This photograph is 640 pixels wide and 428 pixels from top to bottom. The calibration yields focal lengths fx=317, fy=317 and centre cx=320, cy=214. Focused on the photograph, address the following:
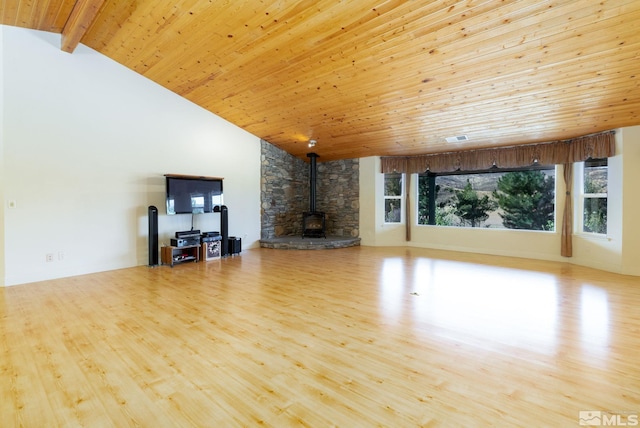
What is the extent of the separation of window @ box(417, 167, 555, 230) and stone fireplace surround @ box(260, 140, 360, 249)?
1800 millimetres

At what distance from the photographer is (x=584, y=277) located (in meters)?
4.79

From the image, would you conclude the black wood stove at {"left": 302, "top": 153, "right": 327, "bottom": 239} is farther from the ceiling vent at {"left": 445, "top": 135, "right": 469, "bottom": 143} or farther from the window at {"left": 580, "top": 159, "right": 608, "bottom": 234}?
the window at {"left": 580, "top": 159, "right": 608, "bottom": 234}

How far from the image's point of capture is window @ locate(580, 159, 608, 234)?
5477 mm

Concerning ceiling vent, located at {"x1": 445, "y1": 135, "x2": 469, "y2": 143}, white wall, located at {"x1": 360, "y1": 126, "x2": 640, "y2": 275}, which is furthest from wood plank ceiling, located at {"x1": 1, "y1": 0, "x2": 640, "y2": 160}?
white wall, located at {"x1": 360, "y1": 126, "x2": 640, "y2": 275}

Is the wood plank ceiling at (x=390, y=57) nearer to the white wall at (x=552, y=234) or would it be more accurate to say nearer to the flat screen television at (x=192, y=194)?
the white wall at (x=552, y=234)

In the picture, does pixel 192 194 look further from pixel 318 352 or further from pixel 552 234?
pixel 552 234

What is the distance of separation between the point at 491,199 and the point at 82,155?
25.9 feet

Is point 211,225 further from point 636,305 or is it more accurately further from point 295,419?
point 636,305

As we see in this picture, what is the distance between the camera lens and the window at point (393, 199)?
8109 millimetres

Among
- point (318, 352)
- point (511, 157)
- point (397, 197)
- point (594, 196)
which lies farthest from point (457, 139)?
point (318, 352)

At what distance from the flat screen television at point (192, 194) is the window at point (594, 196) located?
22.5 ft

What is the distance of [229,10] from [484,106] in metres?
3.77

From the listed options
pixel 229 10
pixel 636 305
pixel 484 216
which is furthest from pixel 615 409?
pixel 484 216

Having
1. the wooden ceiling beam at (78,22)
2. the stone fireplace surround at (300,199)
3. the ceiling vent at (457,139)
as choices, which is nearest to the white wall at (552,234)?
the stone fireplace surround at (300,199)
